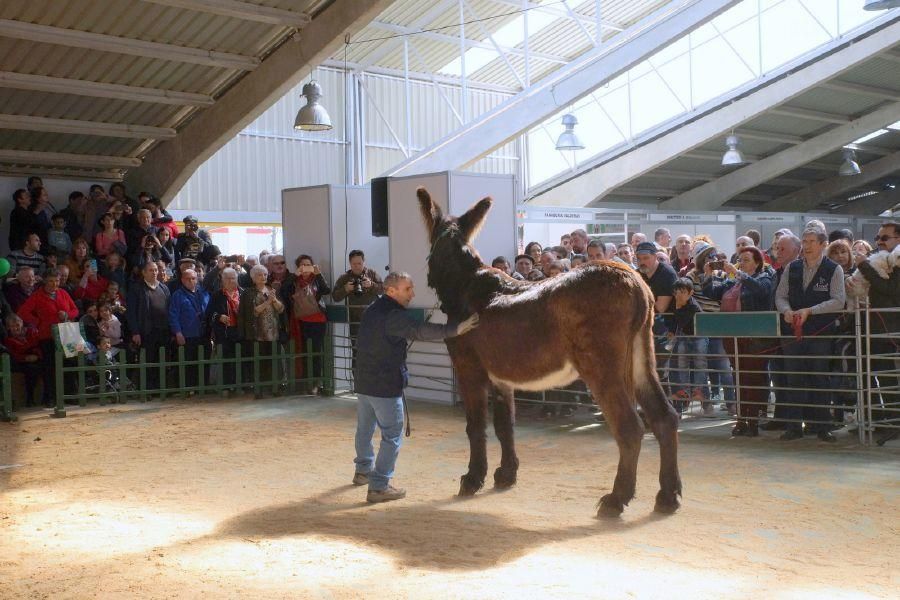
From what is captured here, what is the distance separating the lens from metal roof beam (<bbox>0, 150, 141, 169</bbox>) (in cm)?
1611

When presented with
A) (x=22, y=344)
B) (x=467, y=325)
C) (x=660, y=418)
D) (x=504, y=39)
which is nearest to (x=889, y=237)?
(x=660, y=418)

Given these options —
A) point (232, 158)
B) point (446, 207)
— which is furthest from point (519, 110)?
point (446, 207)

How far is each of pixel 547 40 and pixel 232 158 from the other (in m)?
9.82

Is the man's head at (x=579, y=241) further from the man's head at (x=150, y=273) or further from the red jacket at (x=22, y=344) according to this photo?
the red jacket at (x=22, y=344)

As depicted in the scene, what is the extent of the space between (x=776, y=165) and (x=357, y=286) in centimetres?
1761

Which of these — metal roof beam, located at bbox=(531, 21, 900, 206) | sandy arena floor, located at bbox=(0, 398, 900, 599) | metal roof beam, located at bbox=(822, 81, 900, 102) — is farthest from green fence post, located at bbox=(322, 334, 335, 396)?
metal roof beam, located at bbox=(822, 81, 900, 102)

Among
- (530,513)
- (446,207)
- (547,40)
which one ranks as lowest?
(530,513)

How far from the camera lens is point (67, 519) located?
22.0 feet

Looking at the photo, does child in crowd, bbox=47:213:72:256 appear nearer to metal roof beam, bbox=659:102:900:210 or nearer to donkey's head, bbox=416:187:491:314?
donkey's head, bbox=416:187:491:314

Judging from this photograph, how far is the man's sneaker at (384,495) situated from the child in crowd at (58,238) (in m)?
9.45

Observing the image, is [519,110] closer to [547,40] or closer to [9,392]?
[547,40]

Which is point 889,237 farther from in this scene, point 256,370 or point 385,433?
point 256,370

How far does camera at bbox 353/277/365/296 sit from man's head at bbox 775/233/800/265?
5.96 meters

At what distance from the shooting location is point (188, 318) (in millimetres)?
13406
